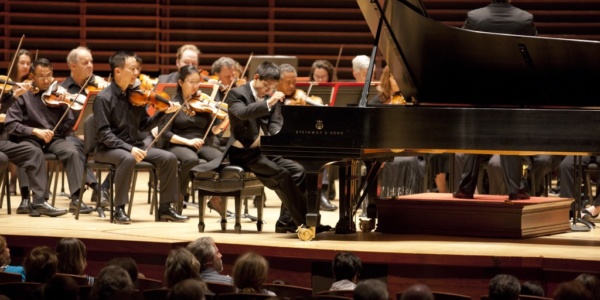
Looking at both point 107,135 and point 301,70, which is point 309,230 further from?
point 301,70

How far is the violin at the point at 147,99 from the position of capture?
21.5ft

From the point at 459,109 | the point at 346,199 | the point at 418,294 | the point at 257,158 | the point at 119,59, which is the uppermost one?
the point at 119,59

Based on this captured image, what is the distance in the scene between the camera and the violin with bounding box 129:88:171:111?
654cm

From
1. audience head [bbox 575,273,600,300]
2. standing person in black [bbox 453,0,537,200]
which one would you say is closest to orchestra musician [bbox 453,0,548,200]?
standing person in black [bbox 453,0,537,200]

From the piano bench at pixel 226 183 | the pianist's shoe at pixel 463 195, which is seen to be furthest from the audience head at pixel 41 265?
the pianist's shoe at pixel 463 195

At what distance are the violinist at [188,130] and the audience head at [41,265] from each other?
8.64 ft

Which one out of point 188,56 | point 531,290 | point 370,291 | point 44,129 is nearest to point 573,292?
point 531,290

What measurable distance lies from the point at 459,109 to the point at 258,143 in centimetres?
140

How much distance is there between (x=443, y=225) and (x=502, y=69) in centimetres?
99

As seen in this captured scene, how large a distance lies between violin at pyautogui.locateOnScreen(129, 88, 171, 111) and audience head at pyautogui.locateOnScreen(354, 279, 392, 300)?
137 inches

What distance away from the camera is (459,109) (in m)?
5.07

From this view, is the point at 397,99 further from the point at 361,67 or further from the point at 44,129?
the point at 44,129

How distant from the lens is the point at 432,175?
310 inches

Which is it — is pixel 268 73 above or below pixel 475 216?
above
